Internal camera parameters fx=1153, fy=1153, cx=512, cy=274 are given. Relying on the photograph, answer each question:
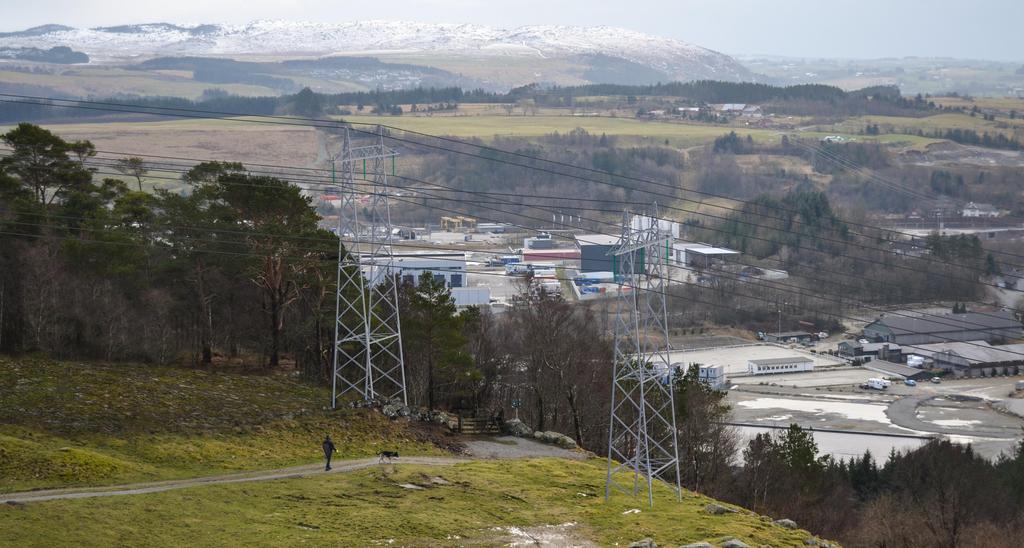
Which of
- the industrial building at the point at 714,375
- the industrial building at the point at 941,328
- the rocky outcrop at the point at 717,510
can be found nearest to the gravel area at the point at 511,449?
the rocky outcrop at the point at 717,510

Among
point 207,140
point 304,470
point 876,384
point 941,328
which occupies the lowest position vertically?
point 876,384

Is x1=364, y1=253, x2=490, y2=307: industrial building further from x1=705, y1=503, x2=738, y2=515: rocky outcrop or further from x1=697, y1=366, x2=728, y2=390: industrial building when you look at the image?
x1=705, y1=503, x2=738, y2=515: rocky outcrop

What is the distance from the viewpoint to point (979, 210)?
506 feet

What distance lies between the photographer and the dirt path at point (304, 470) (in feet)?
75.9

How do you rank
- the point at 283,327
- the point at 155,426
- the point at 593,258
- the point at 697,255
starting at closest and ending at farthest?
1. the point at 155,426
2. the point at 283,327
3. the point at 593,258
4. the point at 697,255

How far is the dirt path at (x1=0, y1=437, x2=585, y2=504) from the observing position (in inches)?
910

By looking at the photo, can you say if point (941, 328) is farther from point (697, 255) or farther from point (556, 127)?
point (556, 127)

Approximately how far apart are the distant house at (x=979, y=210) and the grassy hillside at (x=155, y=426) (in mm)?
134131

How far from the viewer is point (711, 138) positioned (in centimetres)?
17925

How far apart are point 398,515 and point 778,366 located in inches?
2541

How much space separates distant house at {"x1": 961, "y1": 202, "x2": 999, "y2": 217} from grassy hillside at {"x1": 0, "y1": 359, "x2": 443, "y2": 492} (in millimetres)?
134131

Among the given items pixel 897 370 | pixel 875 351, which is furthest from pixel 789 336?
pixel 897 370

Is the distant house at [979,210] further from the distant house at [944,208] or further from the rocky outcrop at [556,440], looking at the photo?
the rocky outcrop at [556,440]

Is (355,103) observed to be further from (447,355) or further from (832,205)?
(447,355)
